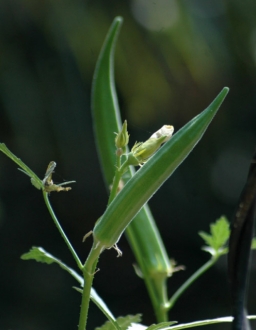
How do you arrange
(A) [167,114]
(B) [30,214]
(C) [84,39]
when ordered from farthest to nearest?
1. (B) [30,214]
2. (A) [167,114]
3. (C) [84,39]

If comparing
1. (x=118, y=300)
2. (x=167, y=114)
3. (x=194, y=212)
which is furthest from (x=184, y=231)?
(x=167, y=114)

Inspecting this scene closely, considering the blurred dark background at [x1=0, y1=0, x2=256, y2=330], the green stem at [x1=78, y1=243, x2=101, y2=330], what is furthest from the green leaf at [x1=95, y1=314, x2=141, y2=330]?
→ the blurred dark background at [x1=0, y1=0, x2=256, y2=330]

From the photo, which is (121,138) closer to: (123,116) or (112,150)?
(112,150)

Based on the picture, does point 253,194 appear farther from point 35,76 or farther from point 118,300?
point 118,300

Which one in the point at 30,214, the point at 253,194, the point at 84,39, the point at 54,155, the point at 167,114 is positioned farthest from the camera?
the point at 30,214

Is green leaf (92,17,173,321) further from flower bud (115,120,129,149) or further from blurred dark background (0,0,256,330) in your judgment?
blurred dark background (0,0,256,330)

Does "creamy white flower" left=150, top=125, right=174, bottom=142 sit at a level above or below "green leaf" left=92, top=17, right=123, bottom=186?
below
